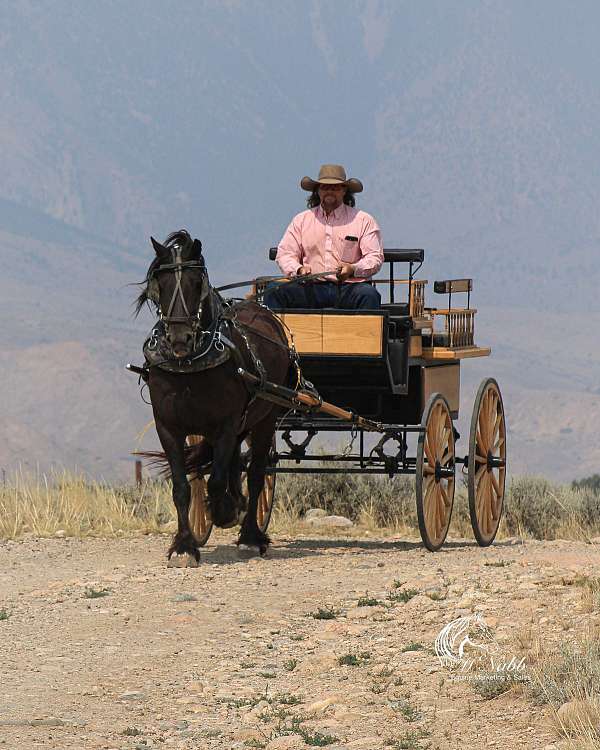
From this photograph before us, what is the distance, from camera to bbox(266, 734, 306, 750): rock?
645 centimetres

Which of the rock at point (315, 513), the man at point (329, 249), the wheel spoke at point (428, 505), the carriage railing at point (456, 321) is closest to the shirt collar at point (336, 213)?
the man at point (329, 249)

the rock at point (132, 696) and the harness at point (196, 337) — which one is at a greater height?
the harness at point (196, 337)

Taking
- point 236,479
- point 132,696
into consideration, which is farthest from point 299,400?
point 132,696

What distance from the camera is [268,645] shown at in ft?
26.8

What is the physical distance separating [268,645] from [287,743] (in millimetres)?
1705

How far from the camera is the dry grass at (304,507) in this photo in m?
13.7

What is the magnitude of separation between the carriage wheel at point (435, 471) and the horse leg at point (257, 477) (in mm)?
1028

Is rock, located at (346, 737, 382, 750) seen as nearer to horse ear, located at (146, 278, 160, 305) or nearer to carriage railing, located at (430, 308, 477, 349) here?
horse ear, located at (146, 278, 160, 305)

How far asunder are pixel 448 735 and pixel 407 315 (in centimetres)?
588

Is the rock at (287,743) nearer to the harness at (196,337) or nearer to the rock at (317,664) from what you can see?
the rock at (317,664)

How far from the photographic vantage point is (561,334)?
119 meters

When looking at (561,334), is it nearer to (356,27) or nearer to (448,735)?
(356,27)

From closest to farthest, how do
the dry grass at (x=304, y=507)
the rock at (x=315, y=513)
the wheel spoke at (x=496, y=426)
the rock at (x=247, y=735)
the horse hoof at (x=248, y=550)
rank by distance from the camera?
the rock at (x=247, y=735), the horse hoof at (x=248, y=550), the wheel spoke at (x=496, y=426), the dry grass at (x=304, y=507), the rock at (x=315, y=513)

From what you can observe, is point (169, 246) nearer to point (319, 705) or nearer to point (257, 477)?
point (257, 477)
